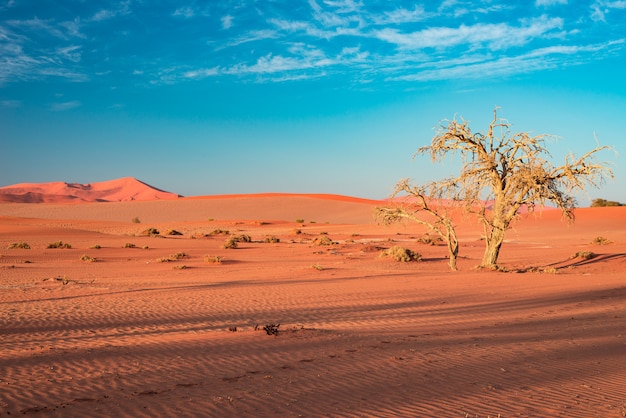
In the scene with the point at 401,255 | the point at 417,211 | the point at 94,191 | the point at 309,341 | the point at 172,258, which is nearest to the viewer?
the point at 309,341

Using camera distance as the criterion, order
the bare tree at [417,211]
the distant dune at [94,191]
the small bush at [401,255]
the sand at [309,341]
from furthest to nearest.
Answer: the distant dune at [94,191] < the small bush at [401,255] < the bare tree at [417,211] < the sand at [309,341]

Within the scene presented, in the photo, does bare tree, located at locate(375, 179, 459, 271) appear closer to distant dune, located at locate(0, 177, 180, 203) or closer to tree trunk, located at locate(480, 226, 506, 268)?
tree trunk, located at locate(480, 226, 506, 268)

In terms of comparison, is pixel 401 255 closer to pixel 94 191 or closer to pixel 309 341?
pixel 309 341

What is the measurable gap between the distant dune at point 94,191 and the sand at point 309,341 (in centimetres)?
15677

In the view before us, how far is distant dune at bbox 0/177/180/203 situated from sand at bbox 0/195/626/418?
514 feet

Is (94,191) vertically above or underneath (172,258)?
above

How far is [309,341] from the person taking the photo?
968 cm

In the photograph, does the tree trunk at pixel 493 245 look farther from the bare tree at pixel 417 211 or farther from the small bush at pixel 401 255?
the small bush at pixel 401 255

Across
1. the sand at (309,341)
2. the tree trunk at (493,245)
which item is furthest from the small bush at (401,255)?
the tree trunk at (493,245)

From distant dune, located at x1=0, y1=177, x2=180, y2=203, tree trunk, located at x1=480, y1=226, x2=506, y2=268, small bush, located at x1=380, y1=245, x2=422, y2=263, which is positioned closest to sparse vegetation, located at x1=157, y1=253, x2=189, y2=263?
small bush, located at x1=380, y1=245, x2=422, y2=263

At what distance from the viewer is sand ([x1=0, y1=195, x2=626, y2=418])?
21.5 feet

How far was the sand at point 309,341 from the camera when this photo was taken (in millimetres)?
6551

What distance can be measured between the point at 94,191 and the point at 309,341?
189 m

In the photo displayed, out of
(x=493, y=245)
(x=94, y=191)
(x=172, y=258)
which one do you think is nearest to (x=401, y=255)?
(x=493, y=245)
